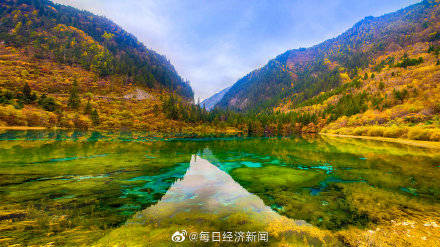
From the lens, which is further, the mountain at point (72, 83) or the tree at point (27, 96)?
the mountain at point (72, 83)

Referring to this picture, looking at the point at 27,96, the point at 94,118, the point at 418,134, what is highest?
the point at 27,96

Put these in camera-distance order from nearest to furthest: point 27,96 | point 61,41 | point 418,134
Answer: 1. point 418,134
2. point 27,96
3. point 61,41

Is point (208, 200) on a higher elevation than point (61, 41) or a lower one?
lower

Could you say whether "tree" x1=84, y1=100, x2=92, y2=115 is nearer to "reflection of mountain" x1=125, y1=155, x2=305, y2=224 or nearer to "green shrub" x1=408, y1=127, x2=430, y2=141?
"reflection of mountain" x1=125, y1=155, x2=305, y2=224

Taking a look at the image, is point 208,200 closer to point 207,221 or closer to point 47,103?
point 207,221

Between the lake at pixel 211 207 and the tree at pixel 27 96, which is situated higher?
the tree at pixel 27 96

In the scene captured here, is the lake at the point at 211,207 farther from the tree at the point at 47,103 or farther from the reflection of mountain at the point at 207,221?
the tree at the point at 47,103

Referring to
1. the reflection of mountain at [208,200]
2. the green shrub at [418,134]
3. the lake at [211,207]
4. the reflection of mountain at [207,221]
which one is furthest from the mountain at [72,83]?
the green shrub at [418,134]

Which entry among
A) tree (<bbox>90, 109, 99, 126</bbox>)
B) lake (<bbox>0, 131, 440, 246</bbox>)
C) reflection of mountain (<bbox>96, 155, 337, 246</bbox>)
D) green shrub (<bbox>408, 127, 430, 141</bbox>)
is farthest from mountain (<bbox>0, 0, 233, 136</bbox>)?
green shrub (<bbox>408, 127, 430, 141</bbox>)

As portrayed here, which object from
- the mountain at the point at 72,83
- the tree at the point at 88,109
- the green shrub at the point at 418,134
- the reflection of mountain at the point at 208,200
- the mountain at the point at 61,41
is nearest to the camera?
the reflection of mountain at the point at 208,200

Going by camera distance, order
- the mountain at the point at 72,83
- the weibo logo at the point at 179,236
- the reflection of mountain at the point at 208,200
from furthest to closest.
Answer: the mountain at the point at 72,83
the reflection of mountain at the point at 208,200
the weibo logo at the point at 179,236

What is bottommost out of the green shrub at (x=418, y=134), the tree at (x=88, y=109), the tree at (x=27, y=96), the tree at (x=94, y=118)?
the green shrub at (x=418, y=134)

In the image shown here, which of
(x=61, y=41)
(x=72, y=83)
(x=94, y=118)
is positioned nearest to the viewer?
(x=94, y=118)

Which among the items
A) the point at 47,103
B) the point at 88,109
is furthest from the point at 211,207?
the point at 47,103
